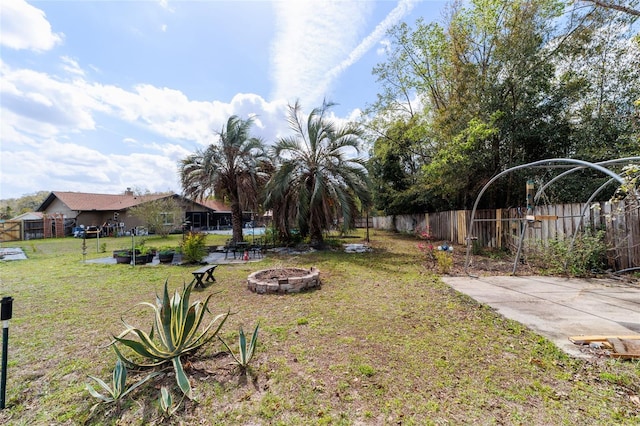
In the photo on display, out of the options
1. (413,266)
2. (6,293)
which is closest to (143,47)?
(6,293)

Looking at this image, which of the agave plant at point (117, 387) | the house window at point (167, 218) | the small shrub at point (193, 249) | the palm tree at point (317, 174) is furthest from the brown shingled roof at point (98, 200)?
the agave plant at point (117, 387)

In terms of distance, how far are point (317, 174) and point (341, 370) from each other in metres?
8.87

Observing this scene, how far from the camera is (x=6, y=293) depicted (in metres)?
5.65

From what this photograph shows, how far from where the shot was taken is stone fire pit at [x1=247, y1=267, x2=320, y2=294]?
18.3ft

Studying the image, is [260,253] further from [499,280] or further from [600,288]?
[600,288]

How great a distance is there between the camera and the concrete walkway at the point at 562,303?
3404mm

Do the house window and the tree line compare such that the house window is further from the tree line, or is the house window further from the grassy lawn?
the tree line

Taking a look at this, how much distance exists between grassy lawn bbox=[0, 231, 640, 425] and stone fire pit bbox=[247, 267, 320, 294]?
484 millimetres

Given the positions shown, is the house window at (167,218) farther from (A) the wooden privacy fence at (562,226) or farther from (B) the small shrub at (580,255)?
(B) the small shrub at (580,255)

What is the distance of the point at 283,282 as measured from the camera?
560 cm

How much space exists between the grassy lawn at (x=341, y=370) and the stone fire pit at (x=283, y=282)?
48 centimetres

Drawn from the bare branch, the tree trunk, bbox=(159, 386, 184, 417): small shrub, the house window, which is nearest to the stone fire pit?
bbox=(159, 386, 184, 417): small shrub

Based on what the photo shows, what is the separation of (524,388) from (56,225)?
2948cm

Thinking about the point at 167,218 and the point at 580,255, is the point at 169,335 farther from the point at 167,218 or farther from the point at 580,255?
the point at 167,218
